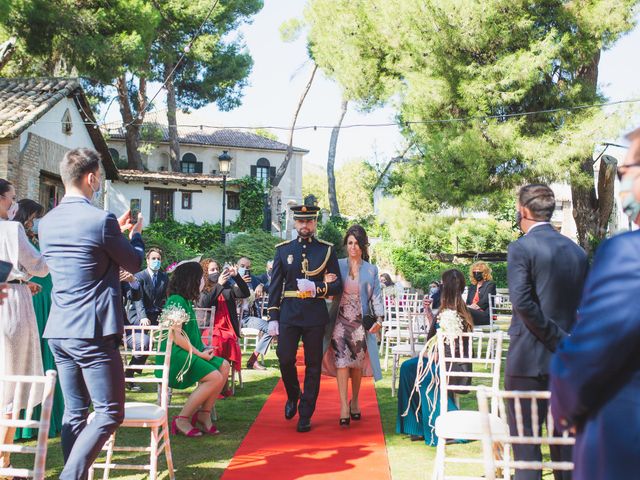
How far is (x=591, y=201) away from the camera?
17.7m

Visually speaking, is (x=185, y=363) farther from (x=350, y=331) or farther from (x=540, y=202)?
(x=540, y=202)

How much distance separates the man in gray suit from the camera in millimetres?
3785

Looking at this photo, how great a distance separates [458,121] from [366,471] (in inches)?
515

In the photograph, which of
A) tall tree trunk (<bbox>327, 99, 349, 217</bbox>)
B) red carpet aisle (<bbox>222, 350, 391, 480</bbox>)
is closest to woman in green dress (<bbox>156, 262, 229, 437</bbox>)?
red carpet aisle (<bbox>222, 350, 391, 480</bbox>)

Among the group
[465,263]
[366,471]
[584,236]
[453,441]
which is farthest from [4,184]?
[465,263]

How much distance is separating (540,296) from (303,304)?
3026 mm

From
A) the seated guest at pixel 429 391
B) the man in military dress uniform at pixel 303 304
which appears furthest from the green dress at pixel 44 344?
the seated guest at pixel 429 391

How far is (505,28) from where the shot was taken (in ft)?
54.2

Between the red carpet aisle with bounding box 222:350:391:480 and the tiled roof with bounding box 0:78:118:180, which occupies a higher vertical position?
the tiled roof with bounding box 0:78:118:180

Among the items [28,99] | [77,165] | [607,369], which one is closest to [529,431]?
[607,369]

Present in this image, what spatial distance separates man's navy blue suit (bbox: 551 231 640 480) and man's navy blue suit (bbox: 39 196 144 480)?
272 cm

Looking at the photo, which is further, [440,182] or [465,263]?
[465,263]

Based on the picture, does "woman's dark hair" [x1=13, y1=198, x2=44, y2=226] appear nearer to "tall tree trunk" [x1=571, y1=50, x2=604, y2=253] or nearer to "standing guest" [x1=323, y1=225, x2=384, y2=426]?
"standing guest" [x1=323, y1=225, x2=384, y2=426]

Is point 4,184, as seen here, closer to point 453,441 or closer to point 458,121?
point 453,441
